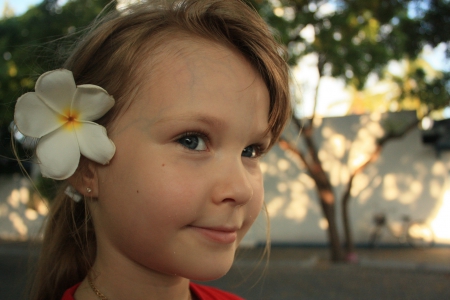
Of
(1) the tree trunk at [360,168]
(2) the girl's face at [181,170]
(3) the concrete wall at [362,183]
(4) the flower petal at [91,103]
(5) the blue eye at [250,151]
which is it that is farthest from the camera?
(3) the concrete wall at [362,183]

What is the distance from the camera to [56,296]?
154 centimetres

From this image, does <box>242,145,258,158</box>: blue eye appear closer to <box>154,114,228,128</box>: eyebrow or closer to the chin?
<box>154,114,228,128</box>: eyebrow

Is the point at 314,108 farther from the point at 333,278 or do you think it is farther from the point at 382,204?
the point at 382,204

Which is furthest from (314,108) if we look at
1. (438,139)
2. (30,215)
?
(30,215)

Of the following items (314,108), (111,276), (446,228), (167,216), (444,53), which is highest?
(167,216)

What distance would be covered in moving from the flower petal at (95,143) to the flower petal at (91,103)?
27 millimetres

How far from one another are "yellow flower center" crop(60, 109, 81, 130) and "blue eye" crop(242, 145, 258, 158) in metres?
0.49

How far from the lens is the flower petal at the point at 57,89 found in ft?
3.88

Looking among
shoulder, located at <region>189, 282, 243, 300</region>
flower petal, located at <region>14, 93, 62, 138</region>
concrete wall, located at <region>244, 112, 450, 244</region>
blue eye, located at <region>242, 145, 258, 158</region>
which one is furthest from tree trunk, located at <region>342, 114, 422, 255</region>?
Result: flower petal, located at <region>14, 93, 62, 138</region>

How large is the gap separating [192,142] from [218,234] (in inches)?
9.8

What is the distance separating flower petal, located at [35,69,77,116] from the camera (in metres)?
1.18

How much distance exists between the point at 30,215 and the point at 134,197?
15.8 metres

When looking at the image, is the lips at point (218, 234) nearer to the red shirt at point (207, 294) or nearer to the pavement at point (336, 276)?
the red shirt at point (207, 294)

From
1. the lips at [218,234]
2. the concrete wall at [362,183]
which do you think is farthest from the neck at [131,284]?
the concrete wall at [362,183]
